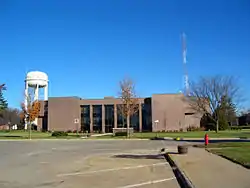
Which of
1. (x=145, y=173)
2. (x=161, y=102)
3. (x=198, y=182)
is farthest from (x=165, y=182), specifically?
(x=161, y=102)

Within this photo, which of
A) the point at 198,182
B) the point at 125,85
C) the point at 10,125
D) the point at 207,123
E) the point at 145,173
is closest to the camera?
the point at 198,182

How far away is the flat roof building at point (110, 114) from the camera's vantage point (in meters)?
93.3

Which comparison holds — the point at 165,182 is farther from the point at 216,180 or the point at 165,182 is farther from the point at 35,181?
the point at 35,181

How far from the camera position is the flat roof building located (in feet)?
306

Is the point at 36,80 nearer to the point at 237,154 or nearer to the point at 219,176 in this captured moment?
the point at 237,154

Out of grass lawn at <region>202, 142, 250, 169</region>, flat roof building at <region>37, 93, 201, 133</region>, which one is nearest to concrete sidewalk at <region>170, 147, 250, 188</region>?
grass lawn at <region>202, 142, 250, 169</region>

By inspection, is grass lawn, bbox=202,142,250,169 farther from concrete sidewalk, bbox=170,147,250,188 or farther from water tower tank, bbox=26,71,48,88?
water tower tank, bbox=26,71,48,88

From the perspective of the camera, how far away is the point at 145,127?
97312mm

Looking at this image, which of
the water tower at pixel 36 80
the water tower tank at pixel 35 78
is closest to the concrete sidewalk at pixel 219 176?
the water tower at pixel 36 80

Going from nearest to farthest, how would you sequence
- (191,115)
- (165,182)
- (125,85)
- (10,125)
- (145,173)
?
1. (165,182)
2. (145,173)
3. (125,85)
4. (191,115)
5. (10,125)

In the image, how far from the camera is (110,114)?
100 meters

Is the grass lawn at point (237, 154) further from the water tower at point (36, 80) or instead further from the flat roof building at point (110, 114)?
the water tower at point (36, 80)

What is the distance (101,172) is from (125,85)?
145 feet

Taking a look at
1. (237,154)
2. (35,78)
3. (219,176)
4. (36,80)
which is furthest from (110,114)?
(219,176)
